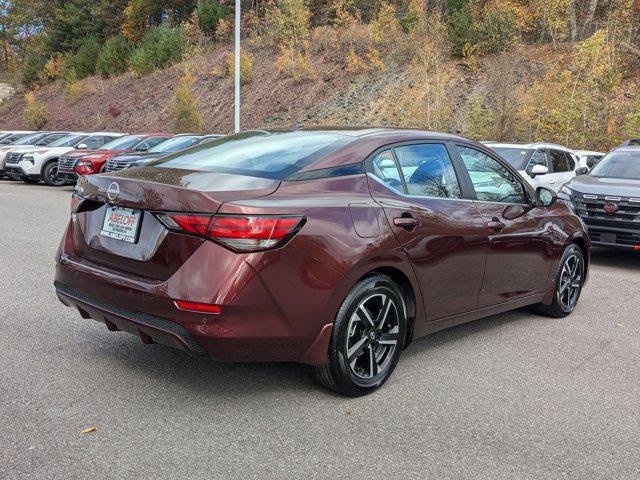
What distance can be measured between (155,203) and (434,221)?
186cm

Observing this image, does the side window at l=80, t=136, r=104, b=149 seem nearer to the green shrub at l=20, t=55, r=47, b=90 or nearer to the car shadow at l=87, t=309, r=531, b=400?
the car shadow at l=87, t=309, r=531, b=400

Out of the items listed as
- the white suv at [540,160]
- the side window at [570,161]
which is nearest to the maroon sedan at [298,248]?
the white suv at [540,160]

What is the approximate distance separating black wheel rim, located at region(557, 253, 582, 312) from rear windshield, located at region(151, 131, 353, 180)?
2.83 meters

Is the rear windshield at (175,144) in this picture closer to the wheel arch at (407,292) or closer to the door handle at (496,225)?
the door handle at (496,225)

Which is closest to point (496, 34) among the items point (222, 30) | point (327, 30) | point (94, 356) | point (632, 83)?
point (632, 83)

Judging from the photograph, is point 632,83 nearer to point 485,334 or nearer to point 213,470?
point 485,334

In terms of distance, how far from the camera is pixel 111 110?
43.2 metres

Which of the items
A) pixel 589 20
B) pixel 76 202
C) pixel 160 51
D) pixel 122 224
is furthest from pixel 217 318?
pixel 160 51

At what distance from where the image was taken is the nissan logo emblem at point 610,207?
8.66 meters

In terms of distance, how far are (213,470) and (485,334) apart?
3.04 m

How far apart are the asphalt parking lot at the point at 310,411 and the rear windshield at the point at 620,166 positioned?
5.02m

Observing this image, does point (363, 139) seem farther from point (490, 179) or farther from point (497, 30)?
point (497, 30)

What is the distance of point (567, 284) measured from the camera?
19.7 ft

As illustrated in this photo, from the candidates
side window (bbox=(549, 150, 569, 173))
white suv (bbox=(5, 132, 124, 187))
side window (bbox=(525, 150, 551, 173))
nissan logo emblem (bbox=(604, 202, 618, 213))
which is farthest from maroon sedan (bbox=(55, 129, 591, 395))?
white suv (bbox=(5, 132, 124, 187))
